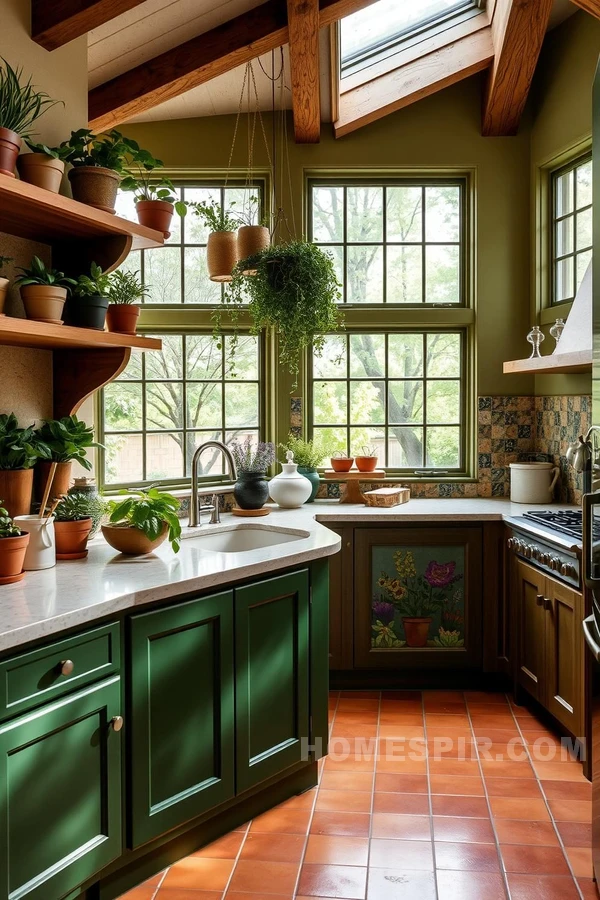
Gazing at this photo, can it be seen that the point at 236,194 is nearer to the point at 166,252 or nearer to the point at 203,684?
the point at 166,252

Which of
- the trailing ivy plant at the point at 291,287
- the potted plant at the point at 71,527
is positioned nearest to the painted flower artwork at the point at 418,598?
the trailing ivy plant at the point at 291,287

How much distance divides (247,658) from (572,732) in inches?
58.0

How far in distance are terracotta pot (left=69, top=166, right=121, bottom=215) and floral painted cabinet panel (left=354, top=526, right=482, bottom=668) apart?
2070 mm

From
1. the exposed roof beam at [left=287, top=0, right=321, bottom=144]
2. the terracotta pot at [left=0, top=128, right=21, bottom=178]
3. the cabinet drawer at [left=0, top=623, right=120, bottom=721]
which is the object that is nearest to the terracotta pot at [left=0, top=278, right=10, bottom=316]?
the terracotta pot at [left=0, top=128, right=21, bottom=178]

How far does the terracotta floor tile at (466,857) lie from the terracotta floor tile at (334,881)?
0.90 ft

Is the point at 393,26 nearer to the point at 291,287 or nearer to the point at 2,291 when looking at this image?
the point at 291,287

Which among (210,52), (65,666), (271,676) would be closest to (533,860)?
(271,676)

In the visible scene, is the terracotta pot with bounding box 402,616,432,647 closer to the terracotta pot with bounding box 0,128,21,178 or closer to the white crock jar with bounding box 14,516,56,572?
the white crock jar with bounding box 14,516,56,572

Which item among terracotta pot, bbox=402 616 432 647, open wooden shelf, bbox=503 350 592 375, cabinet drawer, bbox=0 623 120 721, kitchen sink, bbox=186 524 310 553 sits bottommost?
terracotta pot, bbox=402 616 432 647

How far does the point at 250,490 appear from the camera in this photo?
3826 millimetres

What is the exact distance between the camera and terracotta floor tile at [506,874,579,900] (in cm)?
228

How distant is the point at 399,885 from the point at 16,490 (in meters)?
1.74

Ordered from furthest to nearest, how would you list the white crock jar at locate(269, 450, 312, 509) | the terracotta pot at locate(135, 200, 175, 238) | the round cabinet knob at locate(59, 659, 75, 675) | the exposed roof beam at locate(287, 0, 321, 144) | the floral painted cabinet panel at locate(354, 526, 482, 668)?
the white crock jar at locate(269, 450, 312, 509)
the floral painted cabinet panel at locate(354, 526, 482, 668)
the exposed roof beam at locate(287, 0, 321, 144)
the terracotta pot at locate(135, 200, 175, 238)
the round cabinet knob at locate(59, 659, 75, 675)

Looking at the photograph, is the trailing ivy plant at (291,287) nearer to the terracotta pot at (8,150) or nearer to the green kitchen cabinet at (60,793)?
the terracotta pot at (8,150)
